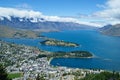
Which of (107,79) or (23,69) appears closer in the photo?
(107,79)

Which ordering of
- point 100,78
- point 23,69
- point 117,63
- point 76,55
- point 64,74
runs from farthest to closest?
point 76,55 < point 117,63 < point 23,69 < point 64,74 < point 100,78

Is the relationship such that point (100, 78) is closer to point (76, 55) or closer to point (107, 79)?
point (107, 79)

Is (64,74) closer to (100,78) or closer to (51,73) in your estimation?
(51,73)

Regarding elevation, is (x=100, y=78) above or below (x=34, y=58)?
above

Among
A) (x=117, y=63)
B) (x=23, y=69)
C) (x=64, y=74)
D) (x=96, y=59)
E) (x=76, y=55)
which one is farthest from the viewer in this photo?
(x=76, y=55)

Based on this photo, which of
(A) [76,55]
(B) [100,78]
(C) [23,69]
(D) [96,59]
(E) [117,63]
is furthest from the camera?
(A) [76,55]

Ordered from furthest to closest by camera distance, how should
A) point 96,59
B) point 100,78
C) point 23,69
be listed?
point 96,59
point 23,69
point 100,78

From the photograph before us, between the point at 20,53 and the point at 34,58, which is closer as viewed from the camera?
the point at 34,58

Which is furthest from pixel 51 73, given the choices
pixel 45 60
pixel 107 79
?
pixel 45 60

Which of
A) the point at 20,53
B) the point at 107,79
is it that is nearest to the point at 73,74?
the point at 107,79
